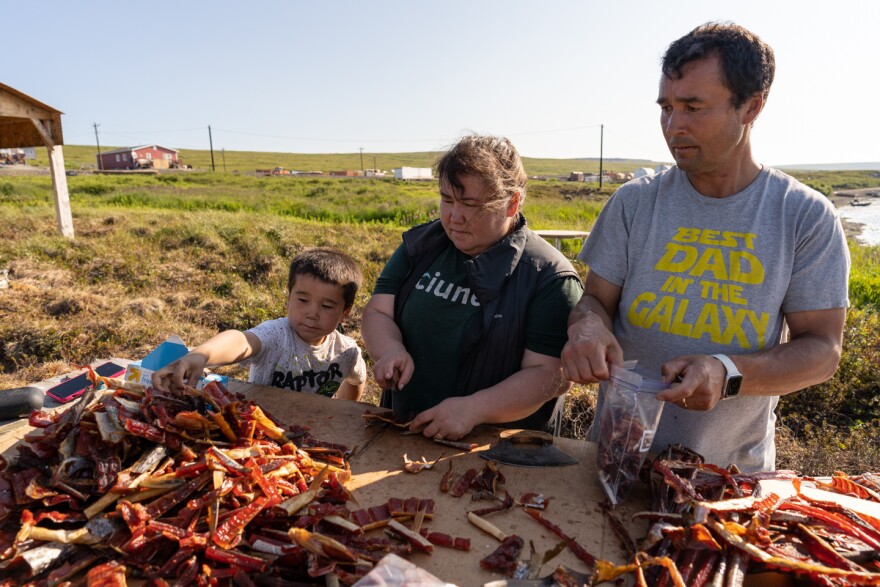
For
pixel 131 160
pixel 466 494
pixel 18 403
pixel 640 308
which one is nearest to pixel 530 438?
pixel 466 494

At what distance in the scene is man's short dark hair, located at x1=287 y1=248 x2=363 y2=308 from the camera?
3.13m

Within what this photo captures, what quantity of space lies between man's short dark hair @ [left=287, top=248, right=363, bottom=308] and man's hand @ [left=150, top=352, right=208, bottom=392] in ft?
2.74

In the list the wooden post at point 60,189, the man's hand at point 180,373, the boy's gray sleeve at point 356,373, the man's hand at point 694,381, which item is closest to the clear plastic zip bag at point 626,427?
the man's hand at point 694,381

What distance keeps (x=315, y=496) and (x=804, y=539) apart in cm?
146

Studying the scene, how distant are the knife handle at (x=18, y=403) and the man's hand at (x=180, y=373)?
849 millimetres

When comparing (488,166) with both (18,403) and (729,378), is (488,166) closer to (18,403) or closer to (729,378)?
(729,378)

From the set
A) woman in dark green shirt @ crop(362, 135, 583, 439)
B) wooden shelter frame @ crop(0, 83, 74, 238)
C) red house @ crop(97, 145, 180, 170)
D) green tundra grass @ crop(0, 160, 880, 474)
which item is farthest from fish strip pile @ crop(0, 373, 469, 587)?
red house @ crop(97, 145, 180, 170)

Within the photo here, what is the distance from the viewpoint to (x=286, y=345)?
324cm

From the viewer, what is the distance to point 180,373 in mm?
2281

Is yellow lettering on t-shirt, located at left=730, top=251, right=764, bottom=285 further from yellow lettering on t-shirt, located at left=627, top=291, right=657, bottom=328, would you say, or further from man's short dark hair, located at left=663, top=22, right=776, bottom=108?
man's short dark hair, located at left=663, top=22, right=776, bottom=108

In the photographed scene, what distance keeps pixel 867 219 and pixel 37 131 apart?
4130 cm

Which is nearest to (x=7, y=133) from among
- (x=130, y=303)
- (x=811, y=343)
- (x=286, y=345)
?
(x=130, y=303)

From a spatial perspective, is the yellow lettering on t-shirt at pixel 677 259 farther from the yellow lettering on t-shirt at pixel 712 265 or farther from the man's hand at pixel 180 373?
the man's hand at pixel 180 373

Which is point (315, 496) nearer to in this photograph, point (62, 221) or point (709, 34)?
point (709, 34)
